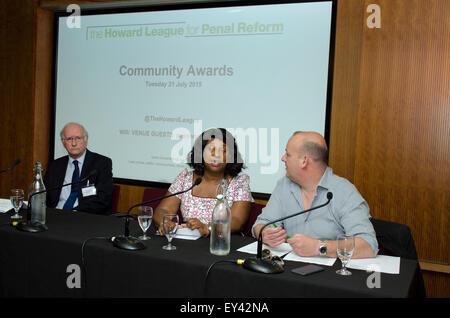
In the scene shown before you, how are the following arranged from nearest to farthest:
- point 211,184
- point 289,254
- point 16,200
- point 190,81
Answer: point 289,254
point 16,200
point 211,184
point 190,81

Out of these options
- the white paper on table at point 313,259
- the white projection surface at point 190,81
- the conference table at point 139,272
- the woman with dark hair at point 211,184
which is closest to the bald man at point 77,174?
the woman with dark hair at point 211,184

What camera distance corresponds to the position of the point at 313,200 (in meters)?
2.26

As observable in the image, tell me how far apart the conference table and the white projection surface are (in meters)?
1.90

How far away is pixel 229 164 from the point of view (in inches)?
115

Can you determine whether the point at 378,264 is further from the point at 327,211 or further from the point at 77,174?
the point at 77,174

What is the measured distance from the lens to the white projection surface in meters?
3.88

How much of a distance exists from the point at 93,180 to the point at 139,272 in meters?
1.62

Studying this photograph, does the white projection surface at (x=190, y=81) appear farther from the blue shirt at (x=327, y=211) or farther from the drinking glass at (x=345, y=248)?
the drinking glass at (x=345, y=248)

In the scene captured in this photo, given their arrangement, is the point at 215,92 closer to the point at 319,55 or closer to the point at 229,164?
the point at 319,55

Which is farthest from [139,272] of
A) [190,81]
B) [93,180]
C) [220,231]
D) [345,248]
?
[190,81]

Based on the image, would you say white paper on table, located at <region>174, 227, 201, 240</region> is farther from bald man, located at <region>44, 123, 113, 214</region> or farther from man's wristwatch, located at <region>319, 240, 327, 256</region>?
bald man, located at <region>44, 123, 113, 214</region>

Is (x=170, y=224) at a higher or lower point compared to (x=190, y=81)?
lower

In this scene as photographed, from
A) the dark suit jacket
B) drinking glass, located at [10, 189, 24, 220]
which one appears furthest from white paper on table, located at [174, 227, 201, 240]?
the dark suit jacket
